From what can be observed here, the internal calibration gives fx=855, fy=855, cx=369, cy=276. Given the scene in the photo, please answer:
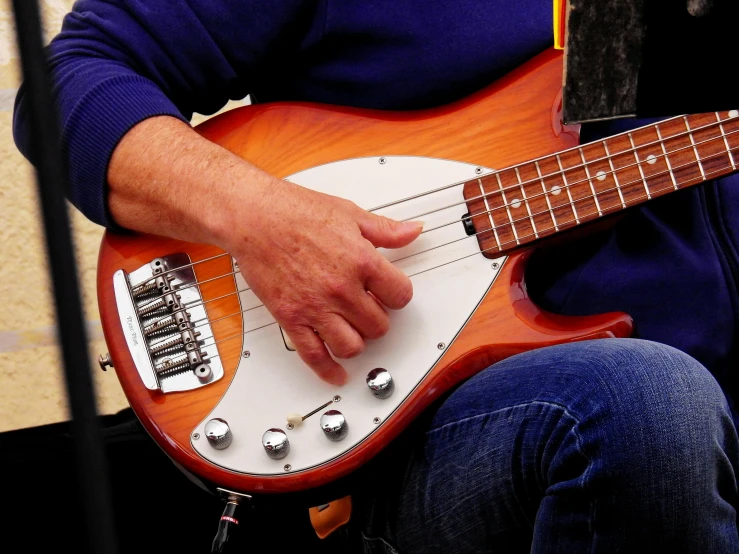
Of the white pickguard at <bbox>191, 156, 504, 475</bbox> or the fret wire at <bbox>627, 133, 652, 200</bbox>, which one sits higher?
the fret wire at <bbox>627, 133, 652, 200</bbox>

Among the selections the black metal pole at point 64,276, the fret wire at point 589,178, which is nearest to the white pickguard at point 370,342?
the fret wire at point 589,178

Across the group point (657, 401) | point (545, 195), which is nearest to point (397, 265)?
point (545, 195)

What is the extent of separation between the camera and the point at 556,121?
2.85 feet

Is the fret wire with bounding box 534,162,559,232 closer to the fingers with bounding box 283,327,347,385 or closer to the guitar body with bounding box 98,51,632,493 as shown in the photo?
the guitar body with bounding box 98,51,632,493

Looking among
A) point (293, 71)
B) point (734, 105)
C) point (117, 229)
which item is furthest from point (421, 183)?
point (734, 105)

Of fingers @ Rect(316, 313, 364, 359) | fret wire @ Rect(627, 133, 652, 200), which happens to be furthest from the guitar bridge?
fret wire @ Rect(627, 133, 652, 200)

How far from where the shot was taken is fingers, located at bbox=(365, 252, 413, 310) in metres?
0.77

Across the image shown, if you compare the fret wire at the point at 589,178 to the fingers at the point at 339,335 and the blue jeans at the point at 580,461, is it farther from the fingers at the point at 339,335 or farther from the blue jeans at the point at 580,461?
the fingers at the point at 339,335

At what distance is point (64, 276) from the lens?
289mm

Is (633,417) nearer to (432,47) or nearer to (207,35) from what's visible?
(432,47)

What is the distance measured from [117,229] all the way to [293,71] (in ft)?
0.84

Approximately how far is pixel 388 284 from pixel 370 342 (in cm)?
7

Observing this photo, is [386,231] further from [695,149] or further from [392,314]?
[695,149]

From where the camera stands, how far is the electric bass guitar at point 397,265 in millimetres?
777
